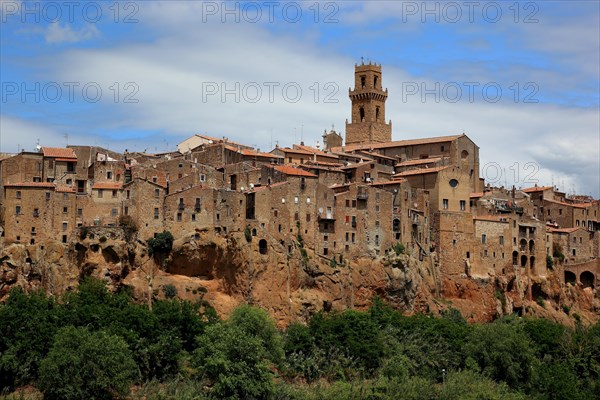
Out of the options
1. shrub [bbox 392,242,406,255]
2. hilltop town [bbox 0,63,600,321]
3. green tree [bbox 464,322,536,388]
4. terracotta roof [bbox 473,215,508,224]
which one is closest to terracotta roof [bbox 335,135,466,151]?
hilltop town [bbox 0,63,600,321]

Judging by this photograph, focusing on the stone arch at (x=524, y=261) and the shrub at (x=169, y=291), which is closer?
the shrub at (x=169, y=291)

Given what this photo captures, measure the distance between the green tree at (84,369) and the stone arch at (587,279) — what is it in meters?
53.1

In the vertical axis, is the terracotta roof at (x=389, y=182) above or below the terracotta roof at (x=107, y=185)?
above

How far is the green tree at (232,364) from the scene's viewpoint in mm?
78125

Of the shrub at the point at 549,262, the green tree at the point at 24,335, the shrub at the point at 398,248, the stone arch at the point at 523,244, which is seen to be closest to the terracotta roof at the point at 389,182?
the shrub at the point at 398,248

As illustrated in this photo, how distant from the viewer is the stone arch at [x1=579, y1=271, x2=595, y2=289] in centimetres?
11581

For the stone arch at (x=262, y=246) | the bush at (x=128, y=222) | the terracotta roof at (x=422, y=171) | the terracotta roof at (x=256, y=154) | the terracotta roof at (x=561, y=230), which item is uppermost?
the terracotta roof at (x=256, y=154)

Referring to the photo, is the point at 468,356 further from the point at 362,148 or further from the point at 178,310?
the point at 362,148

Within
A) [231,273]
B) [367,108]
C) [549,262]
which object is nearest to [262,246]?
[231,273]

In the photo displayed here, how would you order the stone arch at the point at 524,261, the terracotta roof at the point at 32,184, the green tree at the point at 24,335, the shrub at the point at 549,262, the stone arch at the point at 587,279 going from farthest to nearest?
the stone arch at the point at 587,279 < the shrub at the point at 549,262 < the stone arch at the point at 524,261 < the terracotta roof at the point at 32,184 < the green tree at the point at 24,335

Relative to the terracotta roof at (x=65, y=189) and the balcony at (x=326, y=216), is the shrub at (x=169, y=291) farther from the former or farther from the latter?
the balcony at (x=326, y=216)

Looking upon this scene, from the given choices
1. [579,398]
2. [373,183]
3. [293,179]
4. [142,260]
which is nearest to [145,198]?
[142,260]

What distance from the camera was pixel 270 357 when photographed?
272 feet

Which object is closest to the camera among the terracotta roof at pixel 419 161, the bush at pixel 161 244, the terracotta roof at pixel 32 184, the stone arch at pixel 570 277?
the terracotta roof at pixel 32 184
